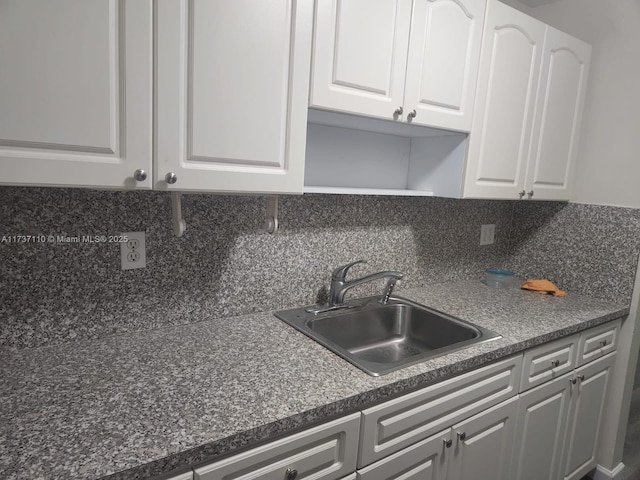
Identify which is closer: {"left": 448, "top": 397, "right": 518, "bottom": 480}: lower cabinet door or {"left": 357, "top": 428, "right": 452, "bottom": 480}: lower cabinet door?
{"left": 357, "top": 428, "right": 452, "bottom": 480}: lower cabinet door

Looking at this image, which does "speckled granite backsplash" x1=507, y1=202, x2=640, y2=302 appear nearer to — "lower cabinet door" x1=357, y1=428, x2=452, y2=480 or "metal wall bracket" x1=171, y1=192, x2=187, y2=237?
"lower cabinet door" x1=357, y1=428, x2=452, y2=480

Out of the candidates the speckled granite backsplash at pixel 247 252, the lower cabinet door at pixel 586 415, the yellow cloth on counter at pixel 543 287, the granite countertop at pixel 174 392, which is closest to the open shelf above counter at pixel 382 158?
the speckled granite backsplash at pixel 247 252

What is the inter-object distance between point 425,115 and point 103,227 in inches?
43.0

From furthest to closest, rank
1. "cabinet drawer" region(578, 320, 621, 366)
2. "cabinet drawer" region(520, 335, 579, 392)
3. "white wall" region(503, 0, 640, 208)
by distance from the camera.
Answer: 1. "white wall" region(503, 0, 640, 208)
2. "cabinet drawer" region(578, 320, 621, 366)
3. "cabinet drawer" region(520, 335, 579, 392)

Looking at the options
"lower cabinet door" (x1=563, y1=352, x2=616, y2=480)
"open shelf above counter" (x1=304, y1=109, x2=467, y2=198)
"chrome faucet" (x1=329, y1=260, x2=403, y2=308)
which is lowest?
"lower cabinet door" (x1=563, y1=352, x2=616, y2=480)

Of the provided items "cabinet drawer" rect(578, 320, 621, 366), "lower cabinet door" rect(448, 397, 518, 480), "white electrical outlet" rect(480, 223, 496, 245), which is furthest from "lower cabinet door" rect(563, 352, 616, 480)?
"white electrical outlet" rect(480, 223, 496, 245)

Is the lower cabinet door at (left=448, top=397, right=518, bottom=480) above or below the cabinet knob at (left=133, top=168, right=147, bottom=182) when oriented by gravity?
below

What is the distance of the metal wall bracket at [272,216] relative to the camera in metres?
1.33

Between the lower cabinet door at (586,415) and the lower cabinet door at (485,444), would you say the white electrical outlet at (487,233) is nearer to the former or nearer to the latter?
the lower cabinet door at (586,415)

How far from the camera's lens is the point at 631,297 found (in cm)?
191

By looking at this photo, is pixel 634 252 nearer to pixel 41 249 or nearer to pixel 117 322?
pixel 117 322

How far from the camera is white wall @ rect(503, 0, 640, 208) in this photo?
1892 mm

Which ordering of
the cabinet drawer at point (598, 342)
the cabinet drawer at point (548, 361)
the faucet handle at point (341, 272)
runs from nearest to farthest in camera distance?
the cabinet drawer at point (548, 361) → the faucet handle at point (341, 272) → the cabinet drawer at point (598, 342)

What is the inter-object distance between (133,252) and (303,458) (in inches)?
30.0
